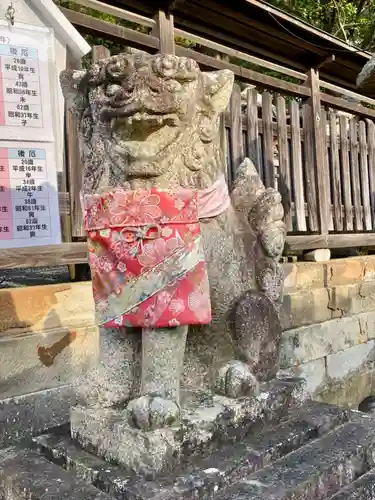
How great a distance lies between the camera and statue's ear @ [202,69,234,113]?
171 cm

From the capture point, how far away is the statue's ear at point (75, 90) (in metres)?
1.71

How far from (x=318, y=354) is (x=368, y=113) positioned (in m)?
3.07

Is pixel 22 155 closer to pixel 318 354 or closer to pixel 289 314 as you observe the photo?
pixel 289 314

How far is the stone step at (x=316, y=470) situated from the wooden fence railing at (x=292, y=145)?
192 cm

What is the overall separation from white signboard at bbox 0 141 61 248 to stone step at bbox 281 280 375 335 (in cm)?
205

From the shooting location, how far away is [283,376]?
209 cm

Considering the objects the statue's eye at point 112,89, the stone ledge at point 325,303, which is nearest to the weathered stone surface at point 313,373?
the stone ledge at point 325,303

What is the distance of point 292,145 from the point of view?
16.0 ft

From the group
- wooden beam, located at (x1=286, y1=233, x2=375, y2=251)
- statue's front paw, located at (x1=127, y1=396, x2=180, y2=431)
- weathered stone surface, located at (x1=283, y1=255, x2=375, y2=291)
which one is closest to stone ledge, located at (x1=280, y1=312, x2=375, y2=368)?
weathered stone surface, located at (x1=283, y1=255, x2=375, y2=291)

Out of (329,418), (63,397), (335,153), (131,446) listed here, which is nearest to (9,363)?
(63,397)

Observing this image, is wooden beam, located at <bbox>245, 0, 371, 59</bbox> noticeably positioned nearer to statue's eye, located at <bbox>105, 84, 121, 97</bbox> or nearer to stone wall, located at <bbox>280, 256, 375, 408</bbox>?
stone wall, located at <bbox>280, 256, 375, 408</bbox>

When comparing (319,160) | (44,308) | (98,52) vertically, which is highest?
(98,52)

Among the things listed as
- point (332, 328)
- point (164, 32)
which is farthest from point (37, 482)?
point (332, 328)

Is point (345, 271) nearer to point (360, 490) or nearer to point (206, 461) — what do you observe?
point (360, 490)
